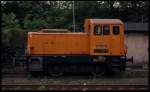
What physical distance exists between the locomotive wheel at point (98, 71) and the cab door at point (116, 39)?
3.42ft

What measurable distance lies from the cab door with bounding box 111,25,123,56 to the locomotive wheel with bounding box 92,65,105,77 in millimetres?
1043

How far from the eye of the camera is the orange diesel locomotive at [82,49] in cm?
2308

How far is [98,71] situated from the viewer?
2331 centimetres

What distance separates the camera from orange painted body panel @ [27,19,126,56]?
2308 centimetres

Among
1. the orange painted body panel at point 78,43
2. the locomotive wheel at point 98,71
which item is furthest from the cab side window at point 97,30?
the locomotive wheel at point 98,71

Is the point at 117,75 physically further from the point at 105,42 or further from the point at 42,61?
the point at 42,61

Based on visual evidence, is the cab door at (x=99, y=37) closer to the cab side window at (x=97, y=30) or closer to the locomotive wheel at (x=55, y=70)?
the cab side window at (x=97, y=30)

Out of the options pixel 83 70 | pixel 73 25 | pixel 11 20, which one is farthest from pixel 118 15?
pixel 83 70

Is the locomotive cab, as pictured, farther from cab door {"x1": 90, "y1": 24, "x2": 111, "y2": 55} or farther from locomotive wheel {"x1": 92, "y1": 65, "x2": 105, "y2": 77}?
locomotive wheel {"x1": 92, "y1": 65, "x2": 105, "y2": 77}

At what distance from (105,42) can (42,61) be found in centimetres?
331

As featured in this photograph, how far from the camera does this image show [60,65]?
23.3 m

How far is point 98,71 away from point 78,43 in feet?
5.75

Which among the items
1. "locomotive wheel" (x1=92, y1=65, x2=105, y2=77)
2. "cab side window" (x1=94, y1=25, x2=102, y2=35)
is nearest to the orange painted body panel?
"cab side window" (x1=94, y1=25, x2=102, y2=35)

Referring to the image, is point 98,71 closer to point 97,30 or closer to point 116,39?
point 116,39
